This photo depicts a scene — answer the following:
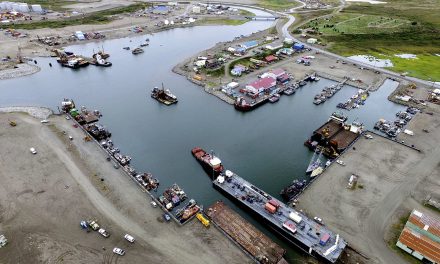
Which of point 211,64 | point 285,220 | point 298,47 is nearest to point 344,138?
point 285,220

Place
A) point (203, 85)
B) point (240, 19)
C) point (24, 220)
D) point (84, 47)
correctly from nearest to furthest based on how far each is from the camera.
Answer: point (24, 220), point (203, 85), point (84, 47), point (240, 19)

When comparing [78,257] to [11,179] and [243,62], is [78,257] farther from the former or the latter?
[243,62]

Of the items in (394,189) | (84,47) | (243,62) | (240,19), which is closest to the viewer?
(394,189)

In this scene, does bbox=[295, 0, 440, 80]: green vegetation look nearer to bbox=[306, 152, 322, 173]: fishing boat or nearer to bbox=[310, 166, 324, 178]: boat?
bbox=[306, 152, 322, 173]: fishing boat

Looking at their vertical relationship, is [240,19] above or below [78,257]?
above

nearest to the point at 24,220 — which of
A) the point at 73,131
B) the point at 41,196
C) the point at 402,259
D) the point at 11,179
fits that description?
the point at 41,196

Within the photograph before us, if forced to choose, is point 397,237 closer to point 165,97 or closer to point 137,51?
point 165,97

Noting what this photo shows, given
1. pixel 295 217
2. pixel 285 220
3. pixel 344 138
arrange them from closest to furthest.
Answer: pixel 295 217, pixel 285 220, pixel 344 138

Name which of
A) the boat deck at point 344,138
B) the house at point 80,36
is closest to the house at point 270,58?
the boat deck at point 344,138
